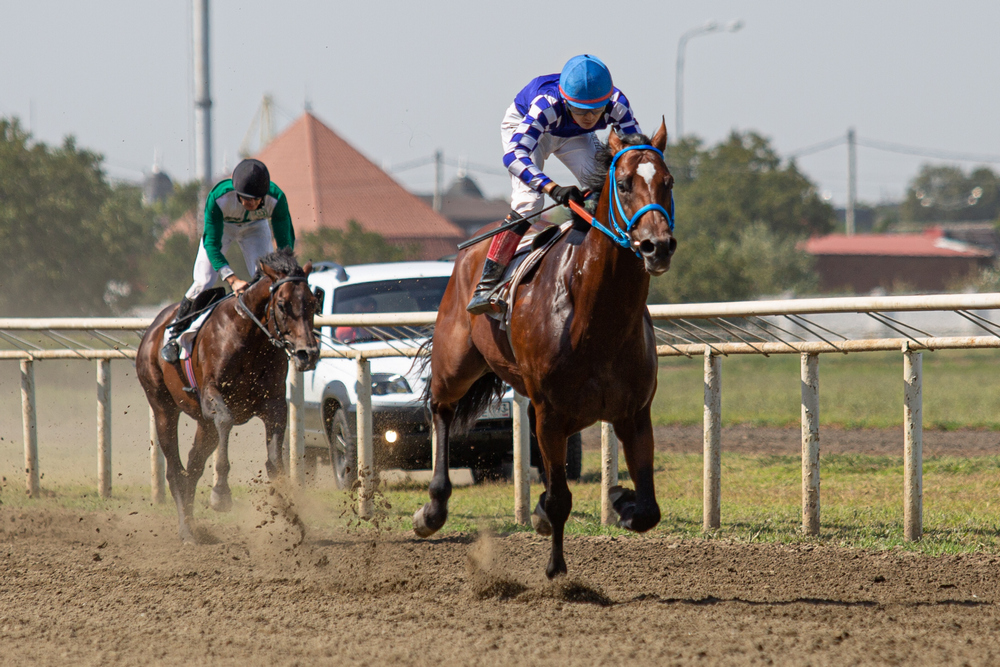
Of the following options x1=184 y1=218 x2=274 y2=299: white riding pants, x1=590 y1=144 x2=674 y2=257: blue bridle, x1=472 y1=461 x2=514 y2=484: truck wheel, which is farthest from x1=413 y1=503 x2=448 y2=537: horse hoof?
x1=472 y1=461 x2=514 y2=484: truck wheel

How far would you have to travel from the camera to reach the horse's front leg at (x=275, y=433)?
7156mm

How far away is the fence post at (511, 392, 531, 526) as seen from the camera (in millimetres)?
7512

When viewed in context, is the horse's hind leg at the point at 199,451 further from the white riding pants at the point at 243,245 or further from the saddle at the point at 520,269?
the saddle at the point at 520,269

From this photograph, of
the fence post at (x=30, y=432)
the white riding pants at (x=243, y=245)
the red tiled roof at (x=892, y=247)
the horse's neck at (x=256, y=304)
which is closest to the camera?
the horse's neck at (x=256, y=304)

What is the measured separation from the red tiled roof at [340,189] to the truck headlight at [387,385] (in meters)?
42.7

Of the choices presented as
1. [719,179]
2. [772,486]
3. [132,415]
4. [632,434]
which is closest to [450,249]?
[719,179]

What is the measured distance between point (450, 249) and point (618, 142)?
166ft

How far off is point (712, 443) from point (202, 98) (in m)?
14.9

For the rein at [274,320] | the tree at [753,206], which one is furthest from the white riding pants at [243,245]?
the tree at [753,206]

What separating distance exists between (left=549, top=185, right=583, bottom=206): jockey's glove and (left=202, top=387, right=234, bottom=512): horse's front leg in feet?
10.0

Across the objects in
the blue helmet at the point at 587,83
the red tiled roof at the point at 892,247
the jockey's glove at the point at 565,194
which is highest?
the red tiled roof at the point at 892,247

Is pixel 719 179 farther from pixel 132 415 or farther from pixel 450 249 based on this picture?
pixel 132 415

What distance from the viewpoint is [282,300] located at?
22.5ft

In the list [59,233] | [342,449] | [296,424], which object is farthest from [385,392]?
[59,233]
